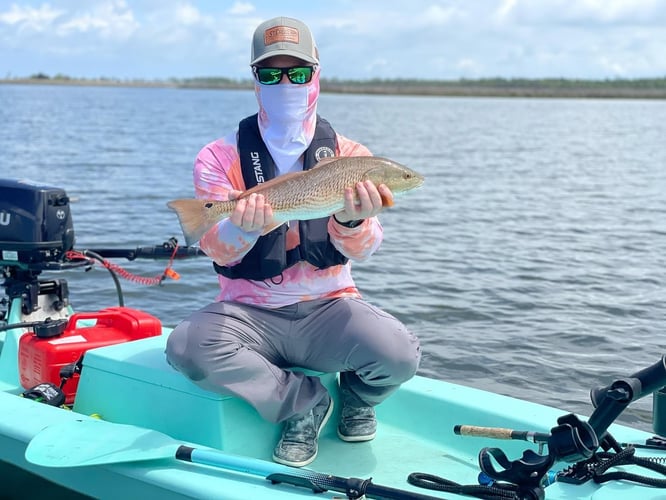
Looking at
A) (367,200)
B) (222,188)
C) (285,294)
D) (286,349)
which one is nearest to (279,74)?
(222,188)

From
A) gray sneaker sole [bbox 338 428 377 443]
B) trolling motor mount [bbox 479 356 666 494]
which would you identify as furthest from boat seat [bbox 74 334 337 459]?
trolling motor mount [bbox 479 356 666 494]

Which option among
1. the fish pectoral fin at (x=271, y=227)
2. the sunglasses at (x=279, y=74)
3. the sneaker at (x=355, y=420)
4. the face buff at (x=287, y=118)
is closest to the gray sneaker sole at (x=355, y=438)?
the sneaker at (x=355, y=420)

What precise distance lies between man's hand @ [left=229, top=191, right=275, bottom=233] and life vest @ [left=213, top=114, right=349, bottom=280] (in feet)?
1.04

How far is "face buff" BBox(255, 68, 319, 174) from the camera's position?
357cm

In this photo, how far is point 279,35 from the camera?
3.47 meters

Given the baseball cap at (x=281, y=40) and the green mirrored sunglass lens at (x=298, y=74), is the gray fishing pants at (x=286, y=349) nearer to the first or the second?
the green mirrored sunglass lens at (x=298, y=74)

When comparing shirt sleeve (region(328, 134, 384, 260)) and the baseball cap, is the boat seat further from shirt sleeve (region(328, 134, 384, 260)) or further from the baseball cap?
the baseball cap

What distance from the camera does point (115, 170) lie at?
1905cm

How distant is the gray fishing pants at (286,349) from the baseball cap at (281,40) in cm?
106

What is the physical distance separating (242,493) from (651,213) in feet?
41.8

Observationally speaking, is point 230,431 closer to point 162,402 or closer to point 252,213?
point 162,402

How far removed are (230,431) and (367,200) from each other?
3.91ft

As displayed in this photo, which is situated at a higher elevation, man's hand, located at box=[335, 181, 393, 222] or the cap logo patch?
the cap logo patch

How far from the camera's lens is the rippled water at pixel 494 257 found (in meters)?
6.96
